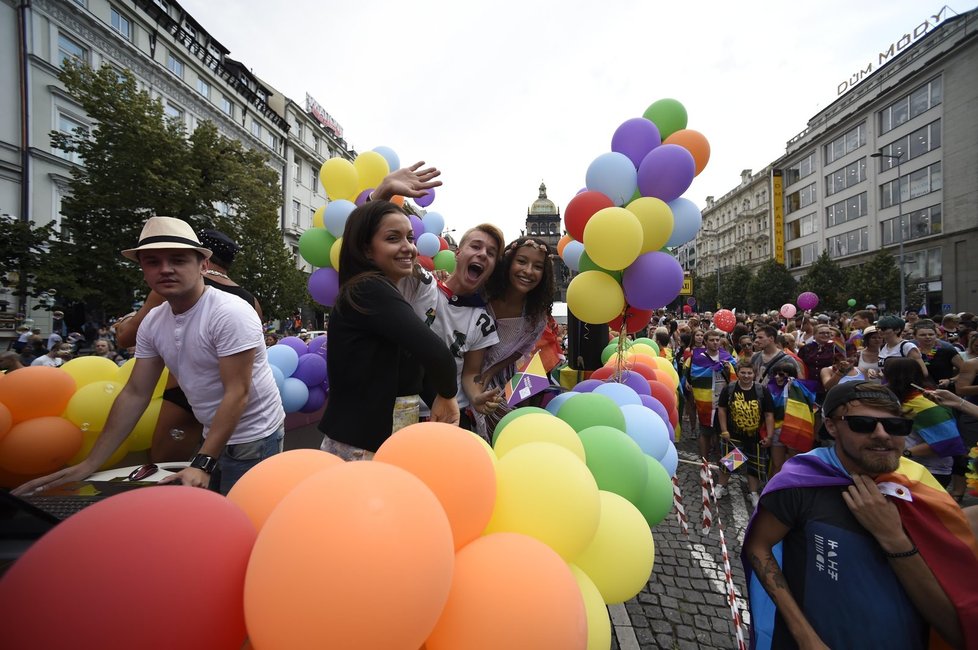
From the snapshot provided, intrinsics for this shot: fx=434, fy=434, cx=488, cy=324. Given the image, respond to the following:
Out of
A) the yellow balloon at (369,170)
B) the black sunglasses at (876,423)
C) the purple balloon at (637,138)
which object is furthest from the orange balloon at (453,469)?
the yellow balloon at (369,170)

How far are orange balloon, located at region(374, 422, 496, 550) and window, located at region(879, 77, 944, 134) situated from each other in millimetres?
45743

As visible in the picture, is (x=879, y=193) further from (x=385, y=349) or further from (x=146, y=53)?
(x=146, y=53)

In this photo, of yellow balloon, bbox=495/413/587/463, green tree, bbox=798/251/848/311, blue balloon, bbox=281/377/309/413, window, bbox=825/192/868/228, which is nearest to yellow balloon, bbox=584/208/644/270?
yellow balloon, bbox=495/413/587/463

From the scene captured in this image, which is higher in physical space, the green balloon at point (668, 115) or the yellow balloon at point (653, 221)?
the green balloon at point (668, 115)

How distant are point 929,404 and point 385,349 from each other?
4.84 meters

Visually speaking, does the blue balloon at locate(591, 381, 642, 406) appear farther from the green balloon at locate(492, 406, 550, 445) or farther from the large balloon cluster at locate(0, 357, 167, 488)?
the large balloon cluster at locate(0, 357, 167, 488)

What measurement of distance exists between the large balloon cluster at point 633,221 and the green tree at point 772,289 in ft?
139

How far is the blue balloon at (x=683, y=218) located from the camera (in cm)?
425

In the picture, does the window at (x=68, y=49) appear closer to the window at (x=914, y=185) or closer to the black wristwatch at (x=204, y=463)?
the black wristwatch at (x=204, y=463)

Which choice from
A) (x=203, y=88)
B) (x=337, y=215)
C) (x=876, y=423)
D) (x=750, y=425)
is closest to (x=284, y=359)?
(x=337, y=215)

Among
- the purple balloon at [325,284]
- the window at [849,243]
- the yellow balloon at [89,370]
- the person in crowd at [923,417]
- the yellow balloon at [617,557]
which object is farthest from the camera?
the window at [849,243]

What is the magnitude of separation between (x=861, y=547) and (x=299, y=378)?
5.11 metres

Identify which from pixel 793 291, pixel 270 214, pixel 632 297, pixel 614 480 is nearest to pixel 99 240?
pixel 270 214

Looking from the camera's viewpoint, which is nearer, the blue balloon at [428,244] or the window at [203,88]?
the blue balloon at [428,244]
